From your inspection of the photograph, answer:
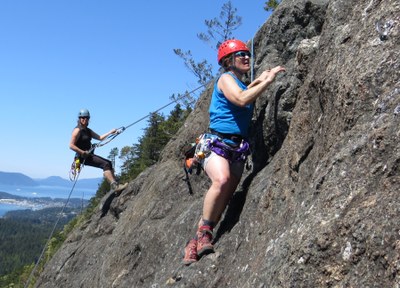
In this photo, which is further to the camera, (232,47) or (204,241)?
(232,47)

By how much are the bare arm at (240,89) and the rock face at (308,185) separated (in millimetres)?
540

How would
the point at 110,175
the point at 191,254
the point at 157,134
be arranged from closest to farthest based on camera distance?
1. the point at 191,254
2. the point at 110,175
3. the point at 157,134

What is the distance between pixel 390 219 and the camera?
3.04 m

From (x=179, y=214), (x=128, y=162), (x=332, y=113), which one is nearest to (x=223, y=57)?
(x=332, y=113)

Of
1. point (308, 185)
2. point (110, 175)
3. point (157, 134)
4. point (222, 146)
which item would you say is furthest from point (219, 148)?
point (157, 134)

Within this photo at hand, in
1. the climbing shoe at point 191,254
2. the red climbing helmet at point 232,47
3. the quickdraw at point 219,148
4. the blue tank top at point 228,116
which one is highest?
the red climbing helmet at point 232,47

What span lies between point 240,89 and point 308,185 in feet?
5.67

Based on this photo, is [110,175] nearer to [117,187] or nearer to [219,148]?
[117,187]

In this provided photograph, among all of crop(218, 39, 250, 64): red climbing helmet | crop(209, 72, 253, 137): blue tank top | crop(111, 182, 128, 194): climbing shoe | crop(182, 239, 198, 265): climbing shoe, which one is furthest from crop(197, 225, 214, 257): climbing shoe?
crop(111, 182, 128, 194): climbing shoe

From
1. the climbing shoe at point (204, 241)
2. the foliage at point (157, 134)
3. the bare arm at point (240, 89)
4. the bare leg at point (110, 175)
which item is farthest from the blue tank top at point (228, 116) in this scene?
the foliage at point (157, 134)

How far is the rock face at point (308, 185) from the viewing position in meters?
3.30

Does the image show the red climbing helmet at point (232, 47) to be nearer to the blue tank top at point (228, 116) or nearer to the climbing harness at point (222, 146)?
the blue tank top at point (228, 116)

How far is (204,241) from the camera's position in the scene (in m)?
6.07

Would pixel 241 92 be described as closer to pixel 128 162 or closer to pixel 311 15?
pixel 311 15
